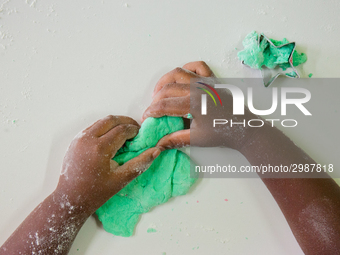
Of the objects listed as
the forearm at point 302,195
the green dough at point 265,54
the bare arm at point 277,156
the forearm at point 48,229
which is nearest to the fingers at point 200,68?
the bare arm at point 277,156

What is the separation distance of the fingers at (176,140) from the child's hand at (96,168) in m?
0.04

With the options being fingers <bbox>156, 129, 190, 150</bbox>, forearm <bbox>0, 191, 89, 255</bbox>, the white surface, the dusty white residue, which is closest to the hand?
fingers <bbox>156, 129, 190, 150</bbox>

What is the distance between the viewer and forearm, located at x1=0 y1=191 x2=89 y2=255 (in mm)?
700

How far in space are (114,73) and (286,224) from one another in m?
0.78

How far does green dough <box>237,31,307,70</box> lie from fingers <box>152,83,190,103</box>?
0.26 metres

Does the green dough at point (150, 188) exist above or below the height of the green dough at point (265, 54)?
below

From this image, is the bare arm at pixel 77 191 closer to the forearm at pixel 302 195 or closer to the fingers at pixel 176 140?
the fingers at pixel 176 140

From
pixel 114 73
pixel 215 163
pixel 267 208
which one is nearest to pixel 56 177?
pixel 114 73

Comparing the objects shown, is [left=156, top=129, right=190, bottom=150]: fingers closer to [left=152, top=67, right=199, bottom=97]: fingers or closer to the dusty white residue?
[left=152, top=67, right=199, bottom=97]: fingers

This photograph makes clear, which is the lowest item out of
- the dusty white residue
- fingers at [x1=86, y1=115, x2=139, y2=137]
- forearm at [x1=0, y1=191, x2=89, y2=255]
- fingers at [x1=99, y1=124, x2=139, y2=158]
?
forearm at [x1=0, y1=191, x2=89, y2=255]

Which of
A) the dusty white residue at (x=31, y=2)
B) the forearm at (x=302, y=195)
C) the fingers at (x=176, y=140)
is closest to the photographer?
the forearm at (x=302, y=195)

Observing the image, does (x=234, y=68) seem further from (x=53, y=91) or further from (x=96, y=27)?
(x=53, y=91)

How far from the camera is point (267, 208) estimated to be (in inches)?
33.1

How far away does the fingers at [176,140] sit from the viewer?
2.52 feet
